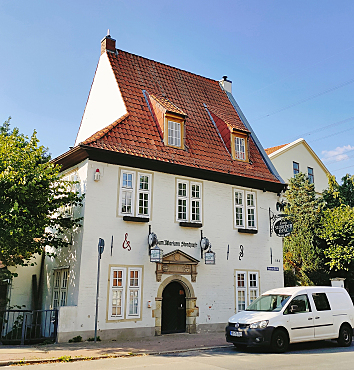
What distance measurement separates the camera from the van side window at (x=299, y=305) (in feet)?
39.5

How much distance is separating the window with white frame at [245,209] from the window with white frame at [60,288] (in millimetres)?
7611

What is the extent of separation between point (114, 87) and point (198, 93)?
5.26 metres

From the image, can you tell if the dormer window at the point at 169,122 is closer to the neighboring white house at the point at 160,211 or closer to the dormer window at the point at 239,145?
the neighboring white house at the point at 160,211

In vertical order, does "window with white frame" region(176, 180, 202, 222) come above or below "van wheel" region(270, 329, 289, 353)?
above

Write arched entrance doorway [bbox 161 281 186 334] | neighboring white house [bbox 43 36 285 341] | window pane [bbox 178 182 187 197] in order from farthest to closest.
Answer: window pane [bbox 178 182 187 197], arched entrance doorway [bbox 161 281 186 334], neighboring white house [bbox 43 36 285 341]

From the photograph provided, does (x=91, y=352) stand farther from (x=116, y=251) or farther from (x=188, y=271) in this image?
(x=188, y=271)

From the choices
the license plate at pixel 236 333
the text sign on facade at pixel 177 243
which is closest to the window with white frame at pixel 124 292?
the text sign on facade at pixel 177 243

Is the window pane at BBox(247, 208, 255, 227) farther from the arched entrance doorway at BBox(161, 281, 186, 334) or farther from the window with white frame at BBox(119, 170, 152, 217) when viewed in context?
the window with white frame at BBox(119, 170, 152, 217)

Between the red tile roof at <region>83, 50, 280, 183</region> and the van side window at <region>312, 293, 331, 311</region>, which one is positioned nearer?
the van side window at <region>312, 293, 331, 311</region>

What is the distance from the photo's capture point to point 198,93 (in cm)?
2209

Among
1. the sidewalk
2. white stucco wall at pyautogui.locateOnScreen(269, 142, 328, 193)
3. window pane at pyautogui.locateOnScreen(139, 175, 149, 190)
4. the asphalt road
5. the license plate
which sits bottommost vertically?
the asphalt road

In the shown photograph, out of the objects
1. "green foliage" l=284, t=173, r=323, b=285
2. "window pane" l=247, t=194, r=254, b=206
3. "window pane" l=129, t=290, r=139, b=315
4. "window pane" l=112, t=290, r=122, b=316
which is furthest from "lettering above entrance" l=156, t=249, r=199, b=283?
"green foliage" l=284, t=173, r=323, b=285

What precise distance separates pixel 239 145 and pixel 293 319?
33.3 ft

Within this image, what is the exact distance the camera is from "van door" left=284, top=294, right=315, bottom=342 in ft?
38.8
